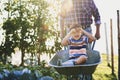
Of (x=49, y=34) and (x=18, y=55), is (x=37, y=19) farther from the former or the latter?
(x=18, y=55)

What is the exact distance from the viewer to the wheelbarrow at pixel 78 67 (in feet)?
17.6

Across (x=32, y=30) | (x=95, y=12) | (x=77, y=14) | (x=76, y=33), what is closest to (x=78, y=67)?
(x=76, y=33)

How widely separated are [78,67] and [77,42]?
39 cm

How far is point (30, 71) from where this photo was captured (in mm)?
7043

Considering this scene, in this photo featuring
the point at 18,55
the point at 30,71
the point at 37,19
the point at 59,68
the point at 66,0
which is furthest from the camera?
the point at 18,55

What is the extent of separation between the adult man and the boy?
0.68ft

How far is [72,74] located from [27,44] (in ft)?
54.8

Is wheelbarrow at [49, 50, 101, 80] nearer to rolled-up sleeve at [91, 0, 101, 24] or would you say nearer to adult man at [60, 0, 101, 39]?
adult man at [60, 0, 101, 39]

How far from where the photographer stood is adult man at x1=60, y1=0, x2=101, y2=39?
579 centimetres

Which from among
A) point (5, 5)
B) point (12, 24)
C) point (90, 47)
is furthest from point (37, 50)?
point (90, 47)

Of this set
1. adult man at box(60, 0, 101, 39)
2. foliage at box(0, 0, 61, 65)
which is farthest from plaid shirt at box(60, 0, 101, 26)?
foliage at box(0, 0, 61, 65)

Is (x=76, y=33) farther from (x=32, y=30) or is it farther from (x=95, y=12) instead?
(x=32, y=30)

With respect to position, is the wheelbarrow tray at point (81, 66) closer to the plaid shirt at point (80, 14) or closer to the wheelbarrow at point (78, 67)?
the wheelbarrow at point (78, 67)

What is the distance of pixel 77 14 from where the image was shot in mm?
5785
